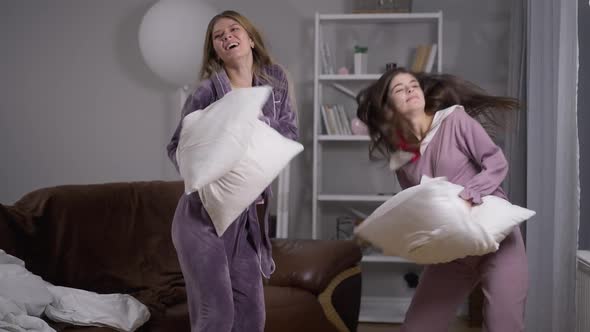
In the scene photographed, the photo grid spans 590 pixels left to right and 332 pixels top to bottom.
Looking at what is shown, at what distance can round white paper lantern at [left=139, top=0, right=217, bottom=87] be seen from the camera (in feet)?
12.7

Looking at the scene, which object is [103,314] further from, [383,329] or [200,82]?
[383,329]

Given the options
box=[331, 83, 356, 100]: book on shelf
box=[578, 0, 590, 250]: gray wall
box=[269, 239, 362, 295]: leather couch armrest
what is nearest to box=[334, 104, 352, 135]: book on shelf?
box=[331, 83, 356, 100]: book on shelf

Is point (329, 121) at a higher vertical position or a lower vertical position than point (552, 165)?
higher

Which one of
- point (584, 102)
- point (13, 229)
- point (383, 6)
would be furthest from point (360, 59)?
point (13, 229)

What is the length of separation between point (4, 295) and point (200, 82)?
92 cm

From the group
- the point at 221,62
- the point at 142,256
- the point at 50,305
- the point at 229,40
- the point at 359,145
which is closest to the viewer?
the point at 229,40

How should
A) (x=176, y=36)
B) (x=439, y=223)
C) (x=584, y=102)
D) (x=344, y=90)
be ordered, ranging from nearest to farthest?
(x=439, y=223) → (x=584, y=102) → (x=176, y=36) → (x=344, y=90)

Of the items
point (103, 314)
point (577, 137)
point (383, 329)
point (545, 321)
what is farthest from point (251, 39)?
point (383, 329)

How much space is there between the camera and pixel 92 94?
467 cm

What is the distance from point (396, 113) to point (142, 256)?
1384mm

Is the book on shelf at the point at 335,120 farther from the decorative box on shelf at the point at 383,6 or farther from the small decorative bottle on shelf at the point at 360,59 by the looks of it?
the decorative box on shelf at the point at 383,6

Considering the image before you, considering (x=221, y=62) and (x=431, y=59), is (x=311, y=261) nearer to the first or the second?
(x=221, y=62)

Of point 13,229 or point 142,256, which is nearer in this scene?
point 13,229

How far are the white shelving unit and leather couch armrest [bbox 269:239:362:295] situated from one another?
906mm
